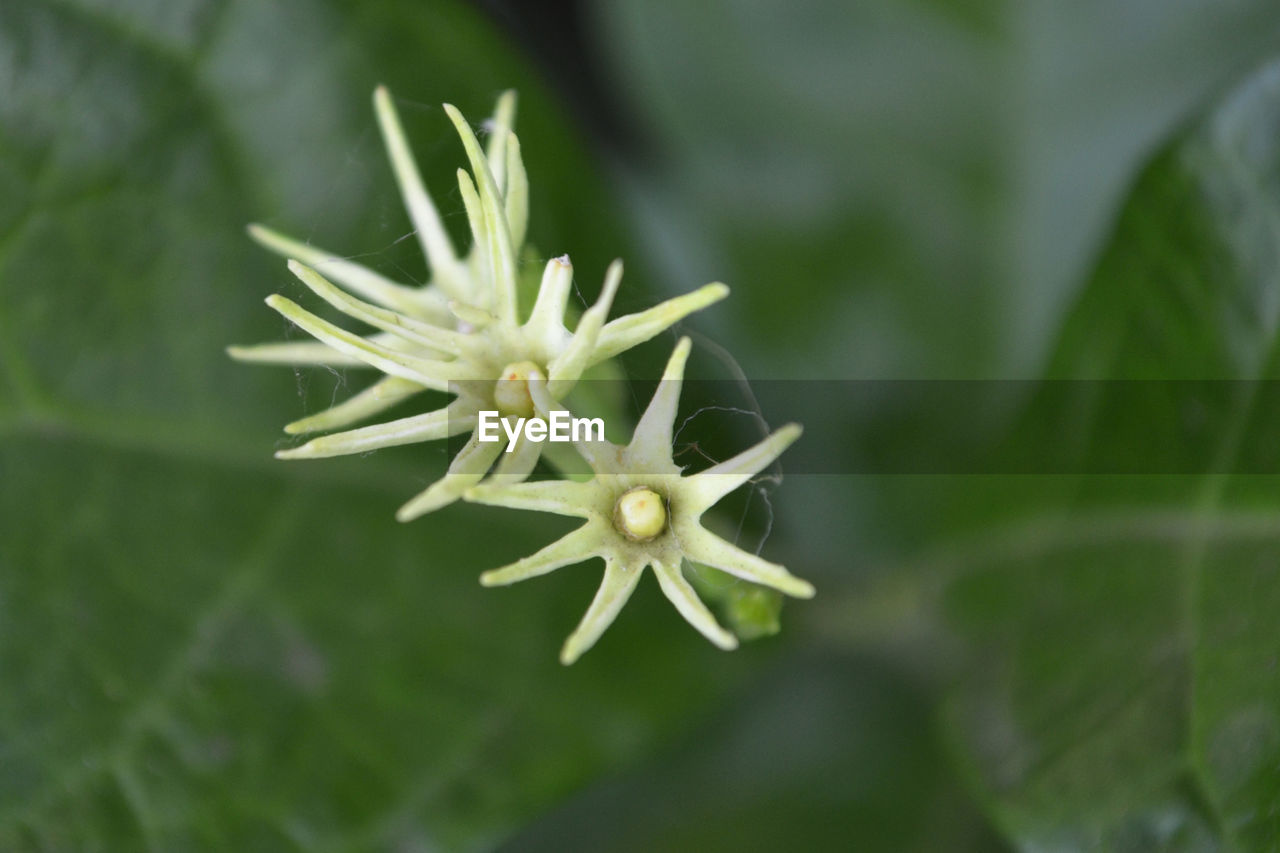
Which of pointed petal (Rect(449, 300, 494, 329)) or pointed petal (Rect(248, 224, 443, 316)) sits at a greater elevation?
pointed petal (Rect(248, 224, 443, 316))

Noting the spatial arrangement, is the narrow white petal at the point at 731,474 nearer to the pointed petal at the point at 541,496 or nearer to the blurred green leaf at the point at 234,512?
the pointed petal at the point at 541,496

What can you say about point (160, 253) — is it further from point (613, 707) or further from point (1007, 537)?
point (1007, 537)

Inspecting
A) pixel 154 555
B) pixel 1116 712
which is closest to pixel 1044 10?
pixel 1116 712

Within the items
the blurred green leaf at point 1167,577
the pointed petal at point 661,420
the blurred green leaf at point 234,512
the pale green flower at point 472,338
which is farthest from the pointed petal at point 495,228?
the blurred green leaf at point 1167,577

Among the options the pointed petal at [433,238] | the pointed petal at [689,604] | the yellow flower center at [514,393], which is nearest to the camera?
the pointed petal at [689,604]

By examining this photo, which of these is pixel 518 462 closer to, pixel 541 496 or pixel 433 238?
pixel 541 496

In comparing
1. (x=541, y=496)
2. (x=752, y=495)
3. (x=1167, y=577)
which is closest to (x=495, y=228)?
(x=541, y=496)

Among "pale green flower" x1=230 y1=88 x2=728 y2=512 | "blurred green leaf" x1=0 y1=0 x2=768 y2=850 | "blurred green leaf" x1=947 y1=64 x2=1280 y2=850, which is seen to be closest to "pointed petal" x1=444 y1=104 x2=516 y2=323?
"pale green flower" x1=230 y1=88 x2=728 y2=512

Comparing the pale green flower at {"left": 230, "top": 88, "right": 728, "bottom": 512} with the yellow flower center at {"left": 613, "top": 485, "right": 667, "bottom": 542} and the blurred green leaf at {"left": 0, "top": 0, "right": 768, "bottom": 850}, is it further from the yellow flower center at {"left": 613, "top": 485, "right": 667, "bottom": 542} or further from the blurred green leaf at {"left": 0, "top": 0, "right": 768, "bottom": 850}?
the blurred green leaf at {"left": 0, "top": 0, "right": 768, "bottom": 850}
